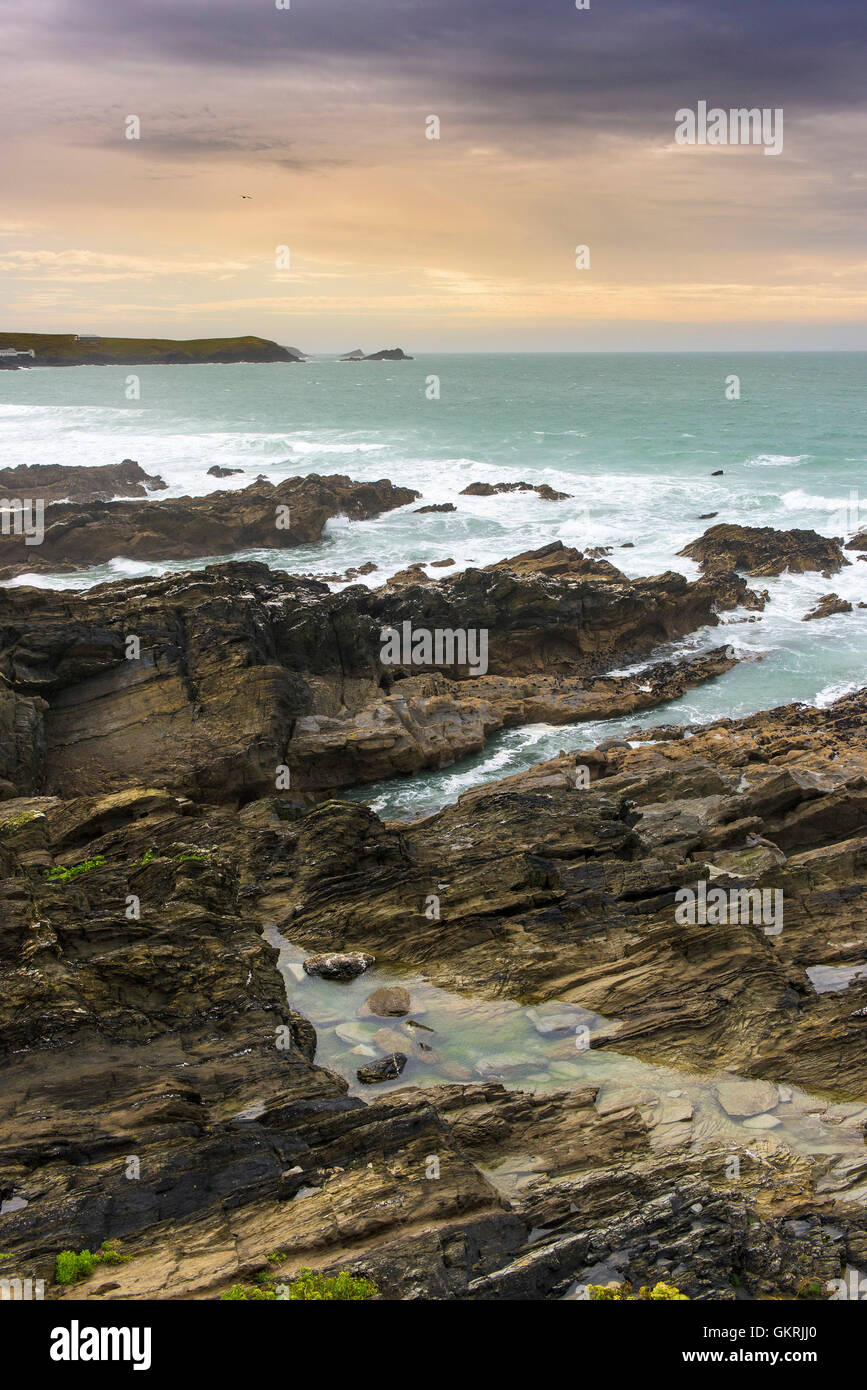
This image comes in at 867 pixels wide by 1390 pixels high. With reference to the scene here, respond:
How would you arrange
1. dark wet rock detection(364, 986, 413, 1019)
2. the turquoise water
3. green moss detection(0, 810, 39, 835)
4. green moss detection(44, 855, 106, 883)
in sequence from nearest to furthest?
1. dark wet rock detection(364, 986, 413, 1019)
2. green moss detection(44, 855, 106, 883)
3. green moss detection(0, 810, 39, 835)
4. the turquoise water

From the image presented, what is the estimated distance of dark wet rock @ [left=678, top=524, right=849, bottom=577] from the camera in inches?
1784

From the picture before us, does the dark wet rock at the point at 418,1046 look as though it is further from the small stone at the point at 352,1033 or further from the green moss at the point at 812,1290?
the small stone at the point at 352,1033

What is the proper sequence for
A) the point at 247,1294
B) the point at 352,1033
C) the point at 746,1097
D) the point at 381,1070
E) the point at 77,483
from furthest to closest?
the point at 77,483
the point at 352,1033
the point at 381,1070
the point at 746,1097
the point at 247,1294

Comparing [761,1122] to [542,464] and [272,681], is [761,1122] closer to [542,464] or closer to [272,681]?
[272,681]

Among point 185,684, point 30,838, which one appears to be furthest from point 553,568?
point 30,838

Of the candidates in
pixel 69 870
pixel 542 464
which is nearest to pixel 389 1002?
pixel 69 870

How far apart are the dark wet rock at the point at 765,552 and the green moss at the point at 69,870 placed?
33200 mm

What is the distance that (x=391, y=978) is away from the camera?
1653 centimetres

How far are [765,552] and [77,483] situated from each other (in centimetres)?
4075

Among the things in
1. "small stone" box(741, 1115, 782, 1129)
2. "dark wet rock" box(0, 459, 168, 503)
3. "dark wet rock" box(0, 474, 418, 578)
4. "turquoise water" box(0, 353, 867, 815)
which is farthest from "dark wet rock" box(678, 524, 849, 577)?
"dark wet rock" box(0, 459, 168, 503)

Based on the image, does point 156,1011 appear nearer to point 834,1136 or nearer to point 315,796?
point 834,1136

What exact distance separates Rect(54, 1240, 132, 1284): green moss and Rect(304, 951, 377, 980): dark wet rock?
7.10 meters

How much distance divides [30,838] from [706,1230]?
507 inches

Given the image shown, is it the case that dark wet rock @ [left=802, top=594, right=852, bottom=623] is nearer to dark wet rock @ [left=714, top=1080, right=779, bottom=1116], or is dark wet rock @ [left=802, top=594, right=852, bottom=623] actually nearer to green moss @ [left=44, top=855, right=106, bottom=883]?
dark wet rock @ [left=714, top=1080, right=779, bottom=1116]
